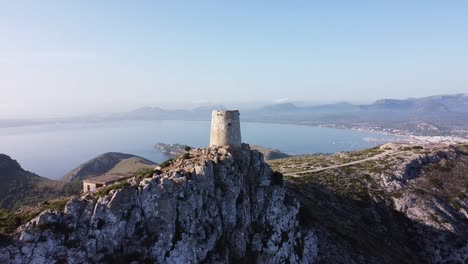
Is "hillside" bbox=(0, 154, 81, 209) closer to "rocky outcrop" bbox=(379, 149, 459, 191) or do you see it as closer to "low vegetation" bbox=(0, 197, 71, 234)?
"low vegetation" bbox=(0, 197, 71, 234)

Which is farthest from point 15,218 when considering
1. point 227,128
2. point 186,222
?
point 227,128

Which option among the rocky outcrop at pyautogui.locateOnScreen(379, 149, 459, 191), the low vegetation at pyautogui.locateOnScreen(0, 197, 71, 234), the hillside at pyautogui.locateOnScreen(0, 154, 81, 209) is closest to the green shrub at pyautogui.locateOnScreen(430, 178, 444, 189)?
the rocky outcrop at pyautogui.locateOnScreen(379, 149, 459, 191)

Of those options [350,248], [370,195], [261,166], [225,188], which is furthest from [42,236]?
[370,195]

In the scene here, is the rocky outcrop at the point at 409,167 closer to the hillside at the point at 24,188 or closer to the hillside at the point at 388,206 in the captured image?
the hillside at the point at 388,206

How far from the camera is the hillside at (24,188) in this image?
120 metres

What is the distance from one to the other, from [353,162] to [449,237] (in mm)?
34045

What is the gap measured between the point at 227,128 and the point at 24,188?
112m

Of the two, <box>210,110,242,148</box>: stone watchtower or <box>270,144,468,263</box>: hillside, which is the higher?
<box>210,110,242,148</box>: stone watchtower

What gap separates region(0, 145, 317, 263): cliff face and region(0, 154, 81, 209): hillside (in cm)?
8631

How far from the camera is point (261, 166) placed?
168 ft

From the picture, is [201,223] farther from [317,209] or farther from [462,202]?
[462,202]

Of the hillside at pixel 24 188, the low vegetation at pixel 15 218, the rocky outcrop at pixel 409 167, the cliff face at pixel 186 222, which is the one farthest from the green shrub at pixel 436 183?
the hillside at pixel 24 188

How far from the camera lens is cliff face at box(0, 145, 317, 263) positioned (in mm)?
34000

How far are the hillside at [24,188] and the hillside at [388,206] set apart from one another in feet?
248
